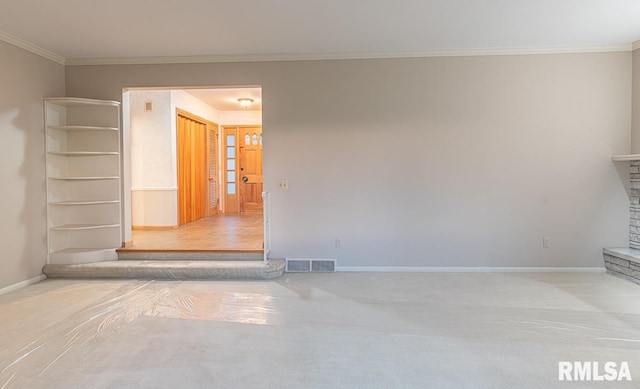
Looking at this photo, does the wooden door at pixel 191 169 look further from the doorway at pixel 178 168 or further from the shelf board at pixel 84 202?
the shelf board at pixel 84 202

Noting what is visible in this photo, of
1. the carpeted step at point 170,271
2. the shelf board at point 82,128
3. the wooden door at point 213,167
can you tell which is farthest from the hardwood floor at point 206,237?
the shelf board at point 82,128

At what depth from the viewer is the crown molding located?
15.2ft

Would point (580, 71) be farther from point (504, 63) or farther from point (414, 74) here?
point (414, 74)

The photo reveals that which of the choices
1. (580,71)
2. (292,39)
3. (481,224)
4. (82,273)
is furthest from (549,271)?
(82,273)

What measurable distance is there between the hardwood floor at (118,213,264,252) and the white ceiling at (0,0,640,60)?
2.43 metres

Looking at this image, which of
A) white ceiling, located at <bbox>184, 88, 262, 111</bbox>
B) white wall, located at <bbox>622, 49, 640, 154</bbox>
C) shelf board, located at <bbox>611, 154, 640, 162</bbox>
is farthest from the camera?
white ceiling, located at <bbox>184, 88, 262, 111</bbox>

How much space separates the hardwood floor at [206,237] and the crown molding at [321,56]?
237 centimetres

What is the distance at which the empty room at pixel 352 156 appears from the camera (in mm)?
3715

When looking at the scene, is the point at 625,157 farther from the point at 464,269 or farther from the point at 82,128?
the point at 82,128

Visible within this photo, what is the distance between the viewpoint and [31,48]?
4402 millimetres

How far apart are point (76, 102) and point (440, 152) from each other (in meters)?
4.49

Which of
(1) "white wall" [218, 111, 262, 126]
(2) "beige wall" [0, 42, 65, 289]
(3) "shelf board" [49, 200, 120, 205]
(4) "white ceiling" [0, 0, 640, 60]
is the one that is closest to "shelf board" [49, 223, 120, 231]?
(2) "beige wall" [0, 42, 65, 289]

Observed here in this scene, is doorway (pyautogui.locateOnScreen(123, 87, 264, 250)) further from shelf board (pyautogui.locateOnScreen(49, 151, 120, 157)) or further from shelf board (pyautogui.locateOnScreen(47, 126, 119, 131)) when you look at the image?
Result: shelf board (pyautogui.locateOnScreen(49, 151, 120, 157))

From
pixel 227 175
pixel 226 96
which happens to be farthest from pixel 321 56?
pixel 227 175
